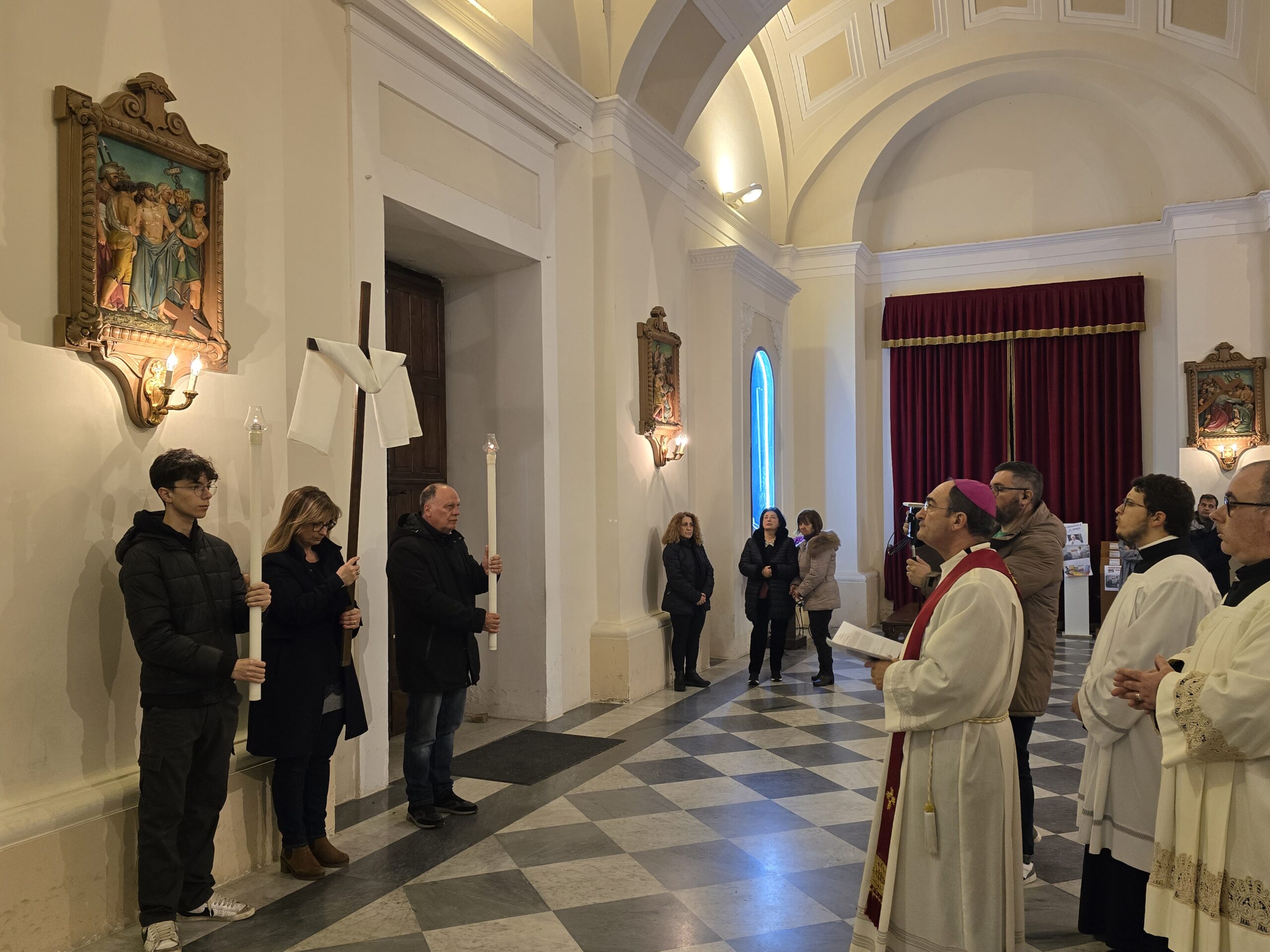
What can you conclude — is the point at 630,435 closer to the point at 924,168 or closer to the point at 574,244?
the point at 574,244

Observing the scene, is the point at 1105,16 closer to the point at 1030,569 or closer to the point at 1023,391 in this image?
the point at 1023,391

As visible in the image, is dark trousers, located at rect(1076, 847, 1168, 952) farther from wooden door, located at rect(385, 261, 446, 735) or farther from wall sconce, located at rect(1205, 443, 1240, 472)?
wall sconce, located at rect(1205, 443, 1240, 472)

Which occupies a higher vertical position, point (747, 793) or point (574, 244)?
point (574, 244)

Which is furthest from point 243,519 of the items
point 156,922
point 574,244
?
point 574,244

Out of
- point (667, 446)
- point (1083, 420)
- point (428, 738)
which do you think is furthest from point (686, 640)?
point (1083, 420)

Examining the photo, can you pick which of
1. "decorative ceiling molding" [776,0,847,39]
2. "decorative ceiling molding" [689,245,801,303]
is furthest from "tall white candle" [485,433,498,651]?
"decorative ceiling molding" [776,0,847,39]

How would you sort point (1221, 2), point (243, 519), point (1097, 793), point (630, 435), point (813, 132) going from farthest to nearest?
point (813, 132) < point (1221, 2) < point (630, 435) < point (243, 519) < point (1097, 793)

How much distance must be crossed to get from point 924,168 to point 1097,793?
10.1m

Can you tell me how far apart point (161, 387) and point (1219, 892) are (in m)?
3.62

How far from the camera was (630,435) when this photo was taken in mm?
7793

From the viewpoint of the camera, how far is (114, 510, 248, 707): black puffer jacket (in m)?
3.40

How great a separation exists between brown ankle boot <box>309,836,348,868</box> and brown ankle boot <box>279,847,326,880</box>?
4.4 inches

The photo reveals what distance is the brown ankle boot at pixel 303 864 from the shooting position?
405 cm

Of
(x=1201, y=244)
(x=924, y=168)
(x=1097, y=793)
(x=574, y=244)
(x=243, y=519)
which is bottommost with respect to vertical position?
(x=1097, y=793)
